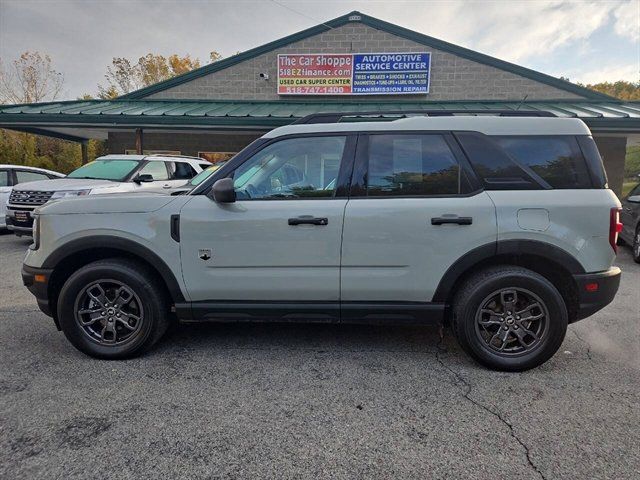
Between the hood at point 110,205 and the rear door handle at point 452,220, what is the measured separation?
7.02 ft

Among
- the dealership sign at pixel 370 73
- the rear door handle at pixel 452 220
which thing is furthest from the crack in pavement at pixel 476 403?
the dealership sign at pixel 370 73

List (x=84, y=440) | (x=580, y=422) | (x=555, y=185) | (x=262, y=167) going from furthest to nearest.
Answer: (x=262, y=167)
(x=555, y=185)
(x=580, y=422)
(x=84, y=440)

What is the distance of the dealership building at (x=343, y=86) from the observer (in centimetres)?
1210

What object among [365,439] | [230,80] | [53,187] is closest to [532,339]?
[365,439]

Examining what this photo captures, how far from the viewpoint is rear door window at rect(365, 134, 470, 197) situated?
311cm

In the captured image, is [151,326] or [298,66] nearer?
[151,326]

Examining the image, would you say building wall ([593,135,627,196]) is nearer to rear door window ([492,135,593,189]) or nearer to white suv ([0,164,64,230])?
rear door window ([492,135,593,189])

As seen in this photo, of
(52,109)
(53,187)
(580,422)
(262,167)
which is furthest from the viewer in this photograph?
(52,109)

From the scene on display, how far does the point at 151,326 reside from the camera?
3264 mm

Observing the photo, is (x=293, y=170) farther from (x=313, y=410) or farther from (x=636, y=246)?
(x=636, y=246)

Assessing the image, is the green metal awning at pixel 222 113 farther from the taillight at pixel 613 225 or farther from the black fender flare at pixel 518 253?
the black fender flare at pixel 518 253

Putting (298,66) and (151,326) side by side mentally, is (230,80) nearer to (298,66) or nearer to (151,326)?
(298,66)

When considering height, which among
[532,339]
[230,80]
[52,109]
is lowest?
[532,339]

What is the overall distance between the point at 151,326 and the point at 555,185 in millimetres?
3466
